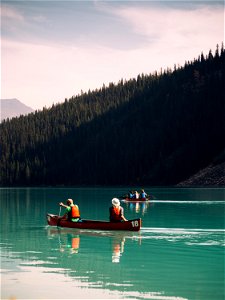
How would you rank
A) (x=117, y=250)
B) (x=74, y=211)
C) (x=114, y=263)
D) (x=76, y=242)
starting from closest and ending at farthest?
(x=114, y=263) < (x=117, y=250) < (x=76, y=242) < (x=74, y=211)

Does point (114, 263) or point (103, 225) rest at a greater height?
point (103, 225)

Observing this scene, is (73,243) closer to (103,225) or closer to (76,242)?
(76,242)

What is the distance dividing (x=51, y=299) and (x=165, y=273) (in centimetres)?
727

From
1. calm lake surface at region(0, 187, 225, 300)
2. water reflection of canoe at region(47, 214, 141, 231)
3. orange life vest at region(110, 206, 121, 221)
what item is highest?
orange life vest at region(110, 206, 121, 221)

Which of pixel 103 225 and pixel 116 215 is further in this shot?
pixel 103 225

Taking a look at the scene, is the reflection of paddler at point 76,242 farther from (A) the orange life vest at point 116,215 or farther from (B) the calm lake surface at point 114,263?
(A) the orange life vest at point 116,215

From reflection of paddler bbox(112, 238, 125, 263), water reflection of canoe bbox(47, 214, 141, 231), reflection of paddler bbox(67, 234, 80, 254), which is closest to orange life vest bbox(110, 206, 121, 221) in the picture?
water reflection of canoe bbox(47, 214, 141, 231)

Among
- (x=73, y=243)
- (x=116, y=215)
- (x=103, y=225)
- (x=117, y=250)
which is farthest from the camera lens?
(x=103, y=225)

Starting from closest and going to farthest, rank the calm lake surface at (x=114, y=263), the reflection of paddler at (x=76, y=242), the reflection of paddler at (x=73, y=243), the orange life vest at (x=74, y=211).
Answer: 1. the calm lake surface at (x=114, y=263)
2. the reflection of paddler at (x=73, y=243)
3. the reflection of paddler at (x=76, y=242)
4. the orange life vest at (x=74, y=211)

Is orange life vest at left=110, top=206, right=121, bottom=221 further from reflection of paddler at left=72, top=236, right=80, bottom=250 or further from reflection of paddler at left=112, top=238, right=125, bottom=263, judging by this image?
reflection of paddler at left=72, top=236, right=80, bottom=250

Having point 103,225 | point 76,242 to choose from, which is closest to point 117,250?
point 76,242

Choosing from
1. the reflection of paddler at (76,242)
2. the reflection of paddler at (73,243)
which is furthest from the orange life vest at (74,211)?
the reflection of paddler at (76,242)

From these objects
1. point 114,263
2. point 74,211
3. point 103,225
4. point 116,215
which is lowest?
point 114,263

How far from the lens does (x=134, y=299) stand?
22719mm
